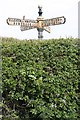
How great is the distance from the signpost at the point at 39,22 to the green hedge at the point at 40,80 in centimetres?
242

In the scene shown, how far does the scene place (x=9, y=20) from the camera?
8930 millimetres

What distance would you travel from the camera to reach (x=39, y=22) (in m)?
10.2

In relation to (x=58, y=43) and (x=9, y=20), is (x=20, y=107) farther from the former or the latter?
(x=9, y=20)

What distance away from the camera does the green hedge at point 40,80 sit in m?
6.39

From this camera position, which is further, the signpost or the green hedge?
the signpost

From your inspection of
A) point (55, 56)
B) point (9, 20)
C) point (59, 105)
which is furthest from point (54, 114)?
point (9, 20)

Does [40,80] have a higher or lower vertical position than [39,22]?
lower

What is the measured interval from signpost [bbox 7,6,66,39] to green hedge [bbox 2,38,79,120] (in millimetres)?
2418

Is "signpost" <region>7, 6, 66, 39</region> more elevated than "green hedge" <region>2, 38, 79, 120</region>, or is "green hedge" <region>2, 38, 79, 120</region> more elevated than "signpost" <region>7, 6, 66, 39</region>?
"signpost" <region>7, 6, 66, 39</region>

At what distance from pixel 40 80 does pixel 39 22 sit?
4.06m

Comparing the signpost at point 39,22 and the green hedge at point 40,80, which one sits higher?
the signpost at point 39,22

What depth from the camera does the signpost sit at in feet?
29.9

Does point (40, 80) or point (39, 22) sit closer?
point (40, 80)

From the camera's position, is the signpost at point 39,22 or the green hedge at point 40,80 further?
the signpost at point 39,22
